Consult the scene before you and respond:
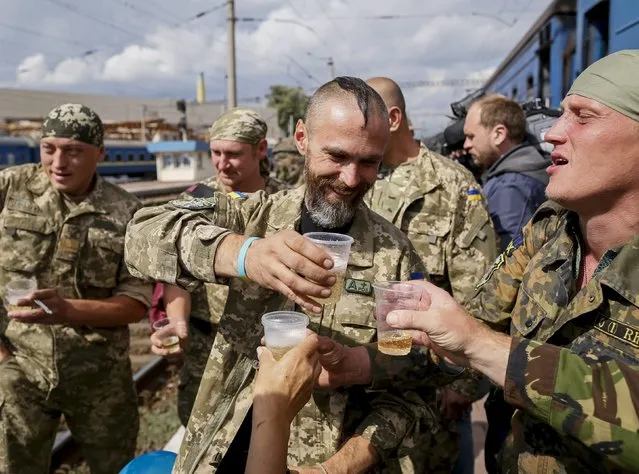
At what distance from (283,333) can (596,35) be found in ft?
20.3

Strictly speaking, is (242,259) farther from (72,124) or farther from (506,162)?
(506,162)

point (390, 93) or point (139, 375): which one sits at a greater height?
point (390, 93)

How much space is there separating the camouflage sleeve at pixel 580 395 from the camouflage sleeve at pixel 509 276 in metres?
0.54

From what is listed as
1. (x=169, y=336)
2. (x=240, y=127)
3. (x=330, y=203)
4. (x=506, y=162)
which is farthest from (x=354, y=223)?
(x=506, y=162)

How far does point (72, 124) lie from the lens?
3326 mm

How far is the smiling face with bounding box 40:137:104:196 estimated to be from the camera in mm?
3309

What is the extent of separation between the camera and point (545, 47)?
8633 millimetres

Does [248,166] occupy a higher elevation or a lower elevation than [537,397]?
higher

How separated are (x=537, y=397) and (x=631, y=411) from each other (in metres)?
0.23

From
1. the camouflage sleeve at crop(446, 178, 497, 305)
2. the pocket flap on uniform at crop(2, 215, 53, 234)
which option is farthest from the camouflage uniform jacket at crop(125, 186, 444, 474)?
the pocket flap on uniform at crop(2, 215, 53, 234)

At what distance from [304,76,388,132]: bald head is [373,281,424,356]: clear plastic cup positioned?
68 centimetres

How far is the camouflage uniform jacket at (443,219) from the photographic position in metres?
3.39

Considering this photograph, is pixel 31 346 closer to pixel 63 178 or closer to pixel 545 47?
pixel 63 178

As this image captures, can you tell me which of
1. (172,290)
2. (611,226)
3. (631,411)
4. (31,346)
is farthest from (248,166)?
(631,411)
